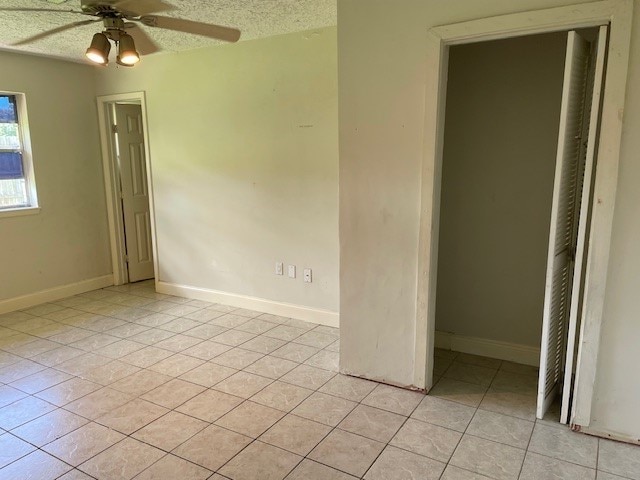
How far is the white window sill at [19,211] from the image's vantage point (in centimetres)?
423

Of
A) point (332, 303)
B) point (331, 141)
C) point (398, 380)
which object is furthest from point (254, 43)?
point (398, 380)

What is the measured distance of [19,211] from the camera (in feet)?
14.2

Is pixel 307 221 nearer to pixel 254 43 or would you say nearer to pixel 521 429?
pixel 254 43

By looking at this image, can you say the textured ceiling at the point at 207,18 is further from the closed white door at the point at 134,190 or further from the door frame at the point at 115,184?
the closed white door at the point at 134,190

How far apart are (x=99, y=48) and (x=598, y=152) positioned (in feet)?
8.44

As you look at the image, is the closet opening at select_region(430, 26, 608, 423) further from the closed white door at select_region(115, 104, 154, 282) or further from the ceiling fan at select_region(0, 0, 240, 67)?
the closed white door at select_region(115, 104, 154, 282)

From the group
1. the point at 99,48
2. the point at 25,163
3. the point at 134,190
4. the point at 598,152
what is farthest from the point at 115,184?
the point at 598,152

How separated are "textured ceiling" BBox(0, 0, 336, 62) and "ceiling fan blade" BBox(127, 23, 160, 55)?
307 millimetres

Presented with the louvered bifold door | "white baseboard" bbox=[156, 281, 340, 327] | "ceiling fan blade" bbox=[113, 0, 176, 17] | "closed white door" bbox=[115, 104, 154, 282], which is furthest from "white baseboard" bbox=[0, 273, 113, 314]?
the louvered bifold door

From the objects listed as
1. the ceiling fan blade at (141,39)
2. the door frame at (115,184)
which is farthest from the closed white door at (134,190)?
the ceiling fan blade at (141,39)

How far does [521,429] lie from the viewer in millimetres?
2355

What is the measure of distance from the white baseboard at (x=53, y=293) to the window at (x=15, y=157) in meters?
0.88

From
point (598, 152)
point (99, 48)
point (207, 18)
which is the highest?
point (207, 18)

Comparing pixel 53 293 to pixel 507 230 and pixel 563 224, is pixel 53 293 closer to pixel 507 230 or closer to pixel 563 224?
pixel 507 230
